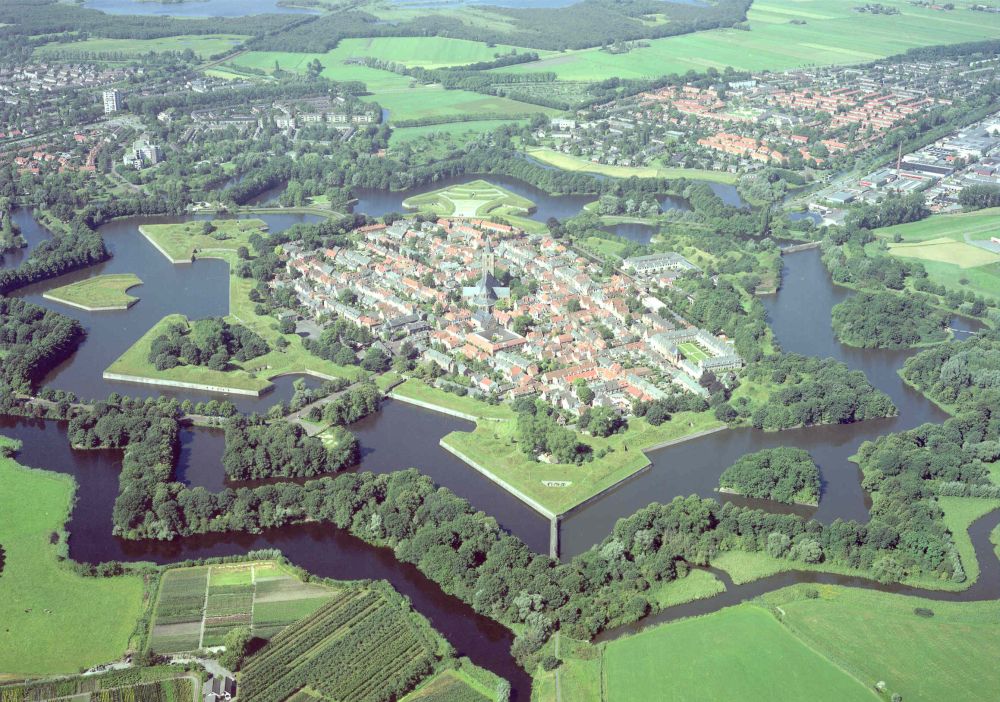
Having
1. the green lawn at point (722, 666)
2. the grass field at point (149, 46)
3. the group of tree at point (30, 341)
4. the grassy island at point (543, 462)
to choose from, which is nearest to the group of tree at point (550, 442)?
the grassy island at point (543, 462)

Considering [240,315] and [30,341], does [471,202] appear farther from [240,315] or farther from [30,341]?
[30,341]

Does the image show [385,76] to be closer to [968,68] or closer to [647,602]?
[968,68]

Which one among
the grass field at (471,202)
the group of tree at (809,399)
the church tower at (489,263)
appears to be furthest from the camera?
the grass field at (471,202)

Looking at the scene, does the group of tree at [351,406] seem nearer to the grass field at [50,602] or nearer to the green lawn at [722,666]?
the grass field at [50,602]

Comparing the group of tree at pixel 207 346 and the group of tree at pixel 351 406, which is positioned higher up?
the group of tree at pixel 207 346

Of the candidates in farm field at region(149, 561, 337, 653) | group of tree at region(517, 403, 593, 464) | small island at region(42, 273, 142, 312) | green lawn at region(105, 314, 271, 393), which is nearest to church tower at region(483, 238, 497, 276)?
green lawn at region(105, 314, 271, 393)

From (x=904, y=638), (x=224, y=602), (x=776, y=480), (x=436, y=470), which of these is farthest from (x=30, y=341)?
(x=904, y=638)

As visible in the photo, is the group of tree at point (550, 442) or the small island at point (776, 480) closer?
the small island at point (776, 480)
